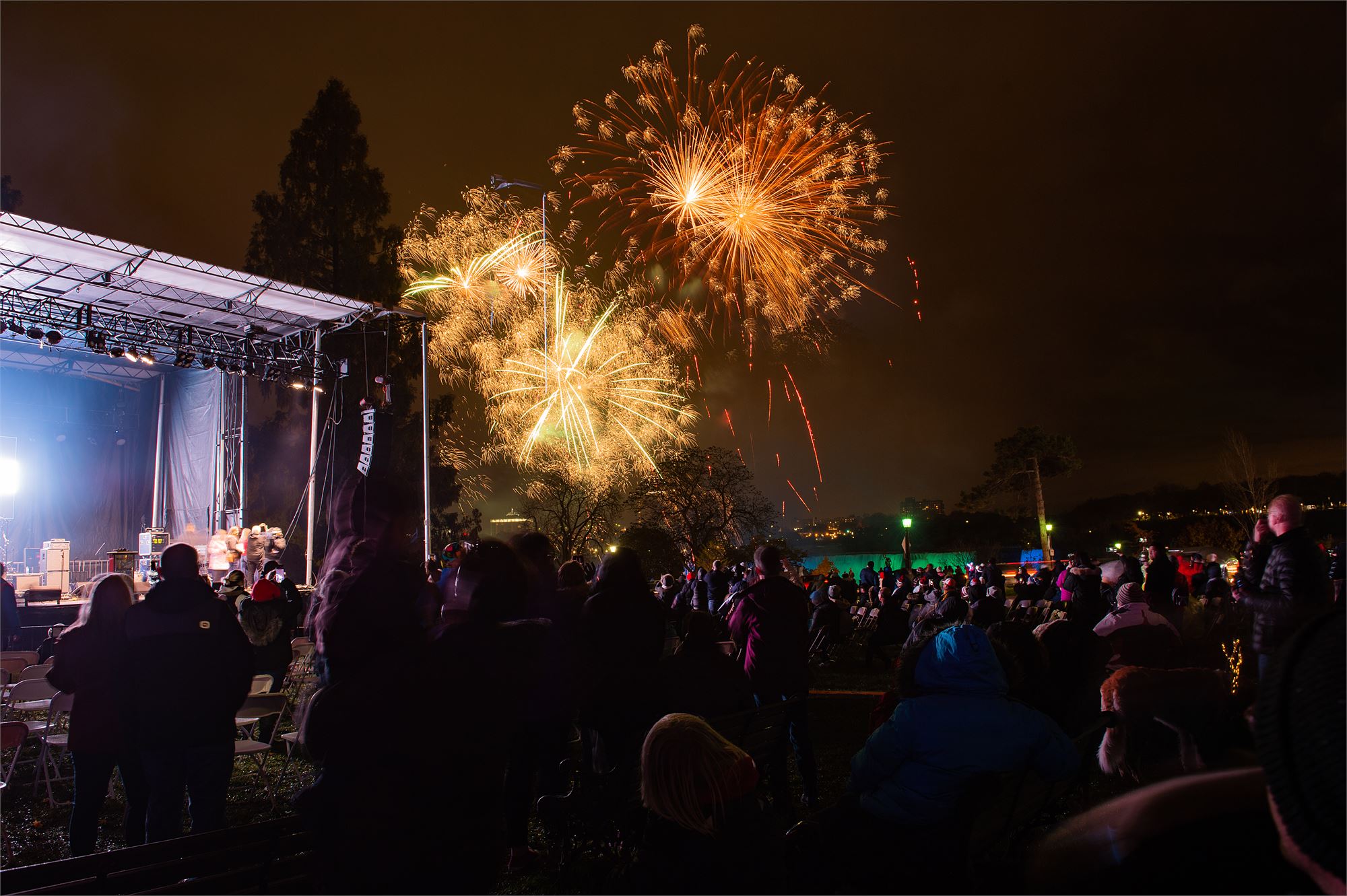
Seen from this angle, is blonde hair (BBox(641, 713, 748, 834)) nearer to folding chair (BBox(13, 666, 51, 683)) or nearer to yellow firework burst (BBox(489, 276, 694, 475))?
folding chair (BBox(13, 666, 51, 683))

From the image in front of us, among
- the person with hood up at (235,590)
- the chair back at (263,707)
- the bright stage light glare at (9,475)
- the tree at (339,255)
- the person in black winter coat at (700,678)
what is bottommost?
the chair back at (263,707)

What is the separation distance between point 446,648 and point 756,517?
118 feet

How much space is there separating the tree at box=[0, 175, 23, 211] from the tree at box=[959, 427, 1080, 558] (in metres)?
47.4

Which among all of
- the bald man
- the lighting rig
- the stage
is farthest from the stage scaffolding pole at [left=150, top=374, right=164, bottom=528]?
the bald man

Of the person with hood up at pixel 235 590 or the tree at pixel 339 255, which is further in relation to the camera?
the tree at pixel 339 255

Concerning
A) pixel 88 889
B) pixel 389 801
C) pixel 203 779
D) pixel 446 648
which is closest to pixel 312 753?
pixel 389 801

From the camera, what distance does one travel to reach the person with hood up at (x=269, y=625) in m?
8.36

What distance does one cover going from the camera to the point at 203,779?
12.4 ft

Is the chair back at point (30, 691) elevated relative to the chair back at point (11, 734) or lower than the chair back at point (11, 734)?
→ elevated

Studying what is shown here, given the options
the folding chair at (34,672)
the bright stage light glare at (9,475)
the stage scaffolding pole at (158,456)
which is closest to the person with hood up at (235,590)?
the folding chair at (34,672)

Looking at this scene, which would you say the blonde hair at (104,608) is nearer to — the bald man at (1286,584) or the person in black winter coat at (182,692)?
the person in black winter coat at (182,692)

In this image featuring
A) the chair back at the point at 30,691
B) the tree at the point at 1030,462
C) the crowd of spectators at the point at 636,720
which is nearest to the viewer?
the crowd of spectators at the point at 636,720

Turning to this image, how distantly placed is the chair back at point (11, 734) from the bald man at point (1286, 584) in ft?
23.8

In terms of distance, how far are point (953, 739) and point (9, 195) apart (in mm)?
33916
